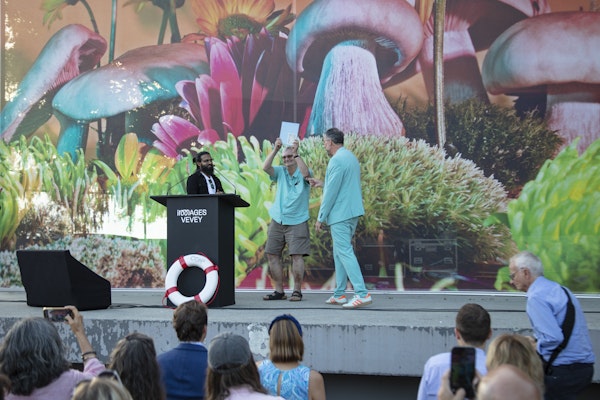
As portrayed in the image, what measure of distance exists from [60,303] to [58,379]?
11.3 feet

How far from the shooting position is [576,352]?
179 inches

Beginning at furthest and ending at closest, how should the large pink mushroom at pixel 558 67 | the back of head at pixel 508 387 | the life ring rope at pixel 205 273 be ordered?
the large pink mushroom at pixel 558 67 → the life ring rope at pixel 205 273 → the back of head at pixel 508 387

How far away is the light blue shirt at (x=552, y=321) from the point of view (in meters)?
4.47

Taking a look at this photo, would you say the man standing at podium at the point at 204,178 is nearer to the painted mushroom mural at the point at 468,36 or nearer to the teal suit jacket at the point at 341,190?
the teal suit jacket at the point at 341,190

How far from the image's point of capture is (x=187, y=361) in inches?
157

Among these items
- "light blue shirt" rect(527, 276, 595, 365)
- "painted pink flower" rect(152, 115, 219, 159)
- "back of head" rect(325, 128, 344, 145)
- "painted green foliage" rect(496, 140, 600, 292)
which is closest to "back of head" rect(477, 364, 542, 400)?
"light blue shirt" rect(527, 276, 595, 365)

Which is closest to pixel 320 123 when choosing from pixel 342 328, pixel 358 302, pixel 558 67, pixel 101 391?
pixel 558 67

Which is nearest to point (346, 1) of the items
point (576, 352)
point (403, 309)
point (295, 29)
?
point (295, 29)

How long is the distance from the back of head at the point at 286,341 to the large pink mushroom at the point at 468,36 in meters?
5.54

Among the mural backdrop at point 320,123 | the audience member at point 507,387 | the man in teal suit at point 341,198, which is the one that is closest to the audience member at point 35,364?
the audience member at point 507,387

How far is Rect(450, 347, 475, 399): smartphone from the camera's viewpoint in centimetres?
249

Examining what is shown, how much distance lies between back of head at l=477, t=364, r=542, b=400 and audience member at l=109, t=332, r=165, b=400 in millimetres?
1588

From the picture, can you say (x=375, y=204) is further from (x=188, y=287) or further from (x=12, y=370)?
(x=12, y=370)

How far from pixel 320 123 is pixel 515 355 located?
6013 millimetres
